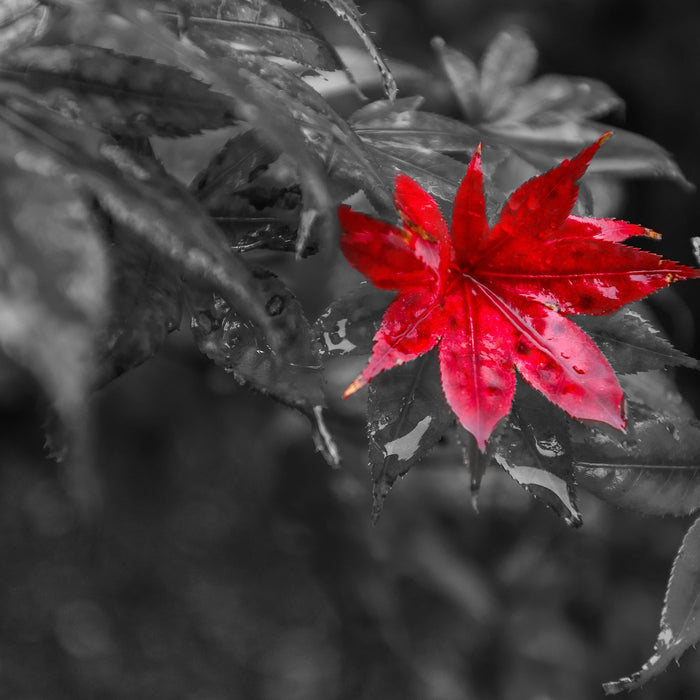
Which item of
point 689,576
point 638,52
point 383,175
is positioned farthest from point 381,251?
point 638,52

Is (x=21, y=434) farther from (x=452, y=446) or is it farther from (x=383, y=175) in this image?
(x=383, y=175)

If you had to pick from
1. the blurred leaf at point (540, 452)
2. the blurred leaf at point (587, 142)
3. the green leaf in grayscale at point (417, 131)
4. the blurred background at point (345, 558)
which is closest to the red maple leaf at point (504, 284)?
the blurred leaf at point (540, 452)

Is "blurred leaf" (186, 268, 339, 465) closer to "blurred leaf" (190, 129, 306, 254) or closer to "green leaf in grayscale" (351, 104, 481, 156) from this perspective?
"blurred leaf" (190, 129, 306, 254)

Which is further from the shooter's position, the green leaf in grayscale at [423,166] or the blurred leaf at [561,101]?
the blurred leaf at [561,101]

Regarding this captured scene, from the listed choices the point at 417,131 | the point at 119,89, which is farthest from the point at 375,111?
the point at 119,89

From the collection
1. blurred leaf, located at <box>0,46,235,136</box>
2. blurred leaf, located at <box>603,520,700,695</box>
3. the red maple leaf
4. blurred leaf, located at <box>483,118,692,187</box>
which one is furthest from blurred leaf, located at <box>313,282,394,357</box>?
blurred leaf, located at <box>483,118,692,187</box>

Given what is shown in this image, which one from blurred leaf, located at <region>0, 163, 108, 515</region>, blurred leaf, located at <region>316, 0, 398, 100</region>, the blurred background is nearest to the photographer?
blurred leaf, located at <region>0, 163, 108, 515</region>

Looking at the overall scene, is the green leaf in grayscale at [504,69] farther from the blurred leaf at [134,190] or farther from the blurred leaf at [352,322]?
the blurred leaf at [134,190]
